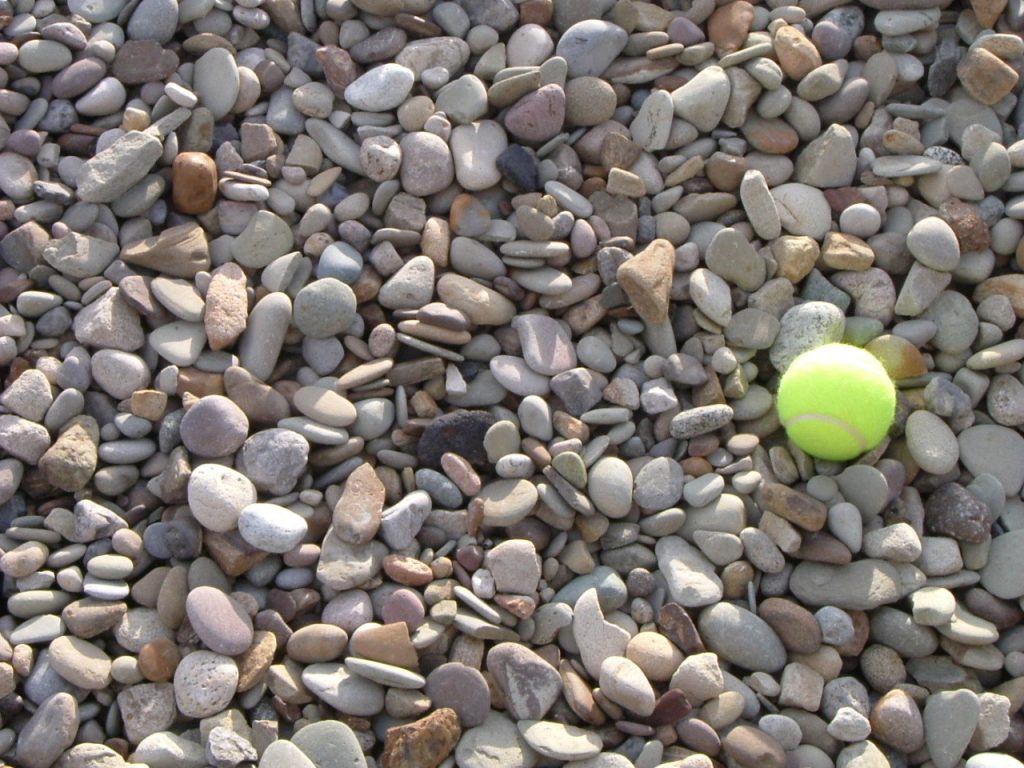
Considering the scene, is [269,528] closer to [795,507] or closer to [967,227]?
[795,507]

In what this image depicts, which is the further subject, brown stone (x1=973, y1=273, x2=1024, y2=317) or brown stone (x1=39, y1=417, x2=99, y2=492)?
brown stone (x1=973, y1=273, x2=1024, y2=317)

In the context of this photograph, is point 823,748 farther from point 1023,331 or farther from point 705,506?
point 1023,331

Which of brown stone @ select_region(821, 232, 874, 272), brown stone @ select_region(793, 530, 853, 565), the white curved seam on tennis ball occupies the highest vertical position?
brown stone @ select_region(821, 232, 874, 272)

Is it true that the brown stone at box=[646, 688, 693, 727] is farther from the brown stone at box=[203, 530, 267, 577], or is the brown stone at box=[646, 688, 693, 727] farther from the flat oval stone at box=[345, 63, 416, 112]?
the flat oval stone at box=[345, 63, 416, 112]

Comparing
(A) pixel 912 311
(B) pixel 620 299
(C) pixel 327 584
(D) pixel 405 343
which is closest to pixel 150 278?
(D) pixel 405 343

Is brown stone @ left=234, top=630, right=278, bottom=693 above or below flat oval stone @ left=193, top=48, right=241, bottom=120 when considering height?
below

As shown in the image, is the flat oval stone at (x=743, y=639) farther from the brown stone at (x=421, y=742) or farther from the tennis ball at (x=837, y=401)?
the brown stone at (x=421, y=742)

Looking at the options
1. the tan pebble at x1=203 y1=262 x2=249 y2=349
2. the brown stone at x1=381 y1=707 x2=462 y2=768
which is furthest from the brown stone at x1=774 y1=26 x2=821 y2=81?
the brown stone at x1=381 y1=707 x2=462 y2=768
